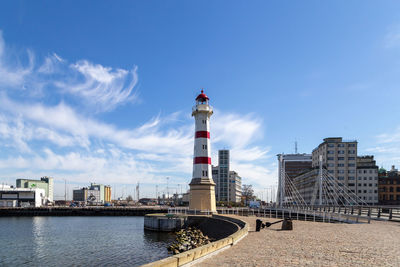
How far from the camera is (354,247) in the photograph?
1667 centimetres

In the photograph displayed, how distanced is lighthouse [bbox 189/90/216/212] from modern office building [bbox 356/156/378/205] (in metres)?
77.0

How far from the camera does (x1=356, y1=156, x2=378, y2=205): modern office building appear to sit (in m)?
108

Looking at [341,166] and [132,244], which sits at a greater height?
[341,166]

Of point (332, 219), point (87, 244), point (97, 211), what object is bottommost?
point (97, 211)

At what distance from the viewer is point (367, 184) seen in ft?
359

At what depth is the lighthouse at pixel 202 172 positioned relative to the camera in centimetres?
5200

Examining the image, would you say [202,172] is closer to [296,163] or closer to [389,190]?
[389,190]

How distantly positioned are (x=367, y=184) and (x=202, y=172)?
81.1 meters

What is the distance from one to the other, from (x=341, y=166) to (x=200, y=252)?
110m

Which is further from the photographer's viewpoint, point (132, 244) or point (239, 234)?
point (132, 244)

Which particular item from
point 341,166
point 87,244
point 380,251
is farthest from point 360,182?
point 380,251

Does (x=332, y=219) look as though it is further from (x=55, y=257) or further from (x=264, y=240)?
(x=55, y=257)

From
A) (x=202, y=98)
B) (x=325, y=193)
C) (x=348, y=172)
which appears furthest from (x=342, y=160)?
(x=202, y=98)

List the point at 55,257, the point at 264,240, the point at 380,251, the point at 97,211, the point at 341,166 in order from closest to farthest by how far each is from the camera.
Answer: the point at 380,251, the point at 264,240, the point at 55,257, the point at 97,211, the point at 341,166
